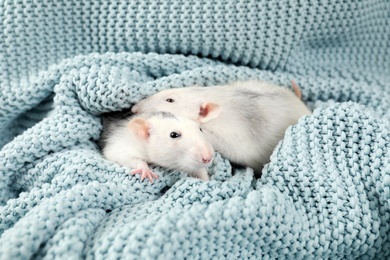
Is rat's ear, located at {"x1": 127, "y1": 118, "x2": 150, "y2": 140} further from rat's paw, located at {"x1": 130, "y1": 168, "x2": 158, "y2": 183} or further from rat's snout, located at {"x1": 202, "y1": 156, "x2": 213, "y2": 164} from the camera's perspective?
rat's snout, located at {"x1": 202, "y1": 156, "x2": 213, "y2": 164}

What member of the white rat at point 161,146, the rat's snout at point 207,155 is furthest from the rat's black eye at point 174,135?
the rat's snout at point 207,155

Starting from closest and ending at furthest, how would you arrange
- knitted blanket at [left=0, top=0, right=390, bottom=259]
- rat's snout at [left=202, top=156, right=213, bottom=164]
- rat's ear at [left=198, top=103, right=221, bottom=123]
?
1. knitted blanket at [left=0, top=0, right=390, bottom=259]
2. rat's snout at [left=202, top=156, right=213, bottom=164]
3. rat's ear at [left=198, top=103, right=221, bottom=123]

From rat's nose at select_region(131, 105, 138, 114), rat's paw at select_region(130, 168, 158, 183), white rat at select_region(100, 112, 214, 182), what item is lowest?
rat's paw at select_region(130, 168, 158, 183)

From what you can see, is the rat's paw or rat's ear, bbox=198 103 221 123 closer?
the rat's paw

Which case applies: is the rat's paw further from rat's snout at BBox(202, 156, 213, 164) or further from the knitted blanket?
rat's snout at BBox(202, 156, 213, 164)

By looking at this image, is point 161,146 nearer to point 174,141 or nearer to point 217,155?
point 174,141

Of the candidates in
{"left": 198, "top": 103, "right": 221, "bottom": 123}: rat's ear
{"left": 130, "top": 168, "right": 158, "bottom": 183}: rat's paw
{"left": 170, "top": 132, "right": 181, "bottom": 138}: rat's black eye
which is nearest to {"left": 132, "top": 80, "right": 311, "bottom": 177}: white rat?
{"left": 198, "top": 103, "right": 221, "bottom": 123}: rat's ear

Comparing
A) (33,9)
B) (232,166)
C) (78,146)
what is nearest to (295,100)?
(232,166)

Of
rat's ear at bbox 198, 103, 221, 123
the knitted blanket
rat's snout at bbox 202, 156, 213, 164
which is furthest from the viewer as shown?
rat's ear at bbox 198, 103, 221, 123

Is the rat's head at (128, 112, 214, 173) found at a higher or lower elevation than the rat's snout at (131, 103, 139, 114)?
lower

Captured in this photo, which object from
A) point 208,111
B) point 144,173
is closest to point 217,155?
point 208,111
